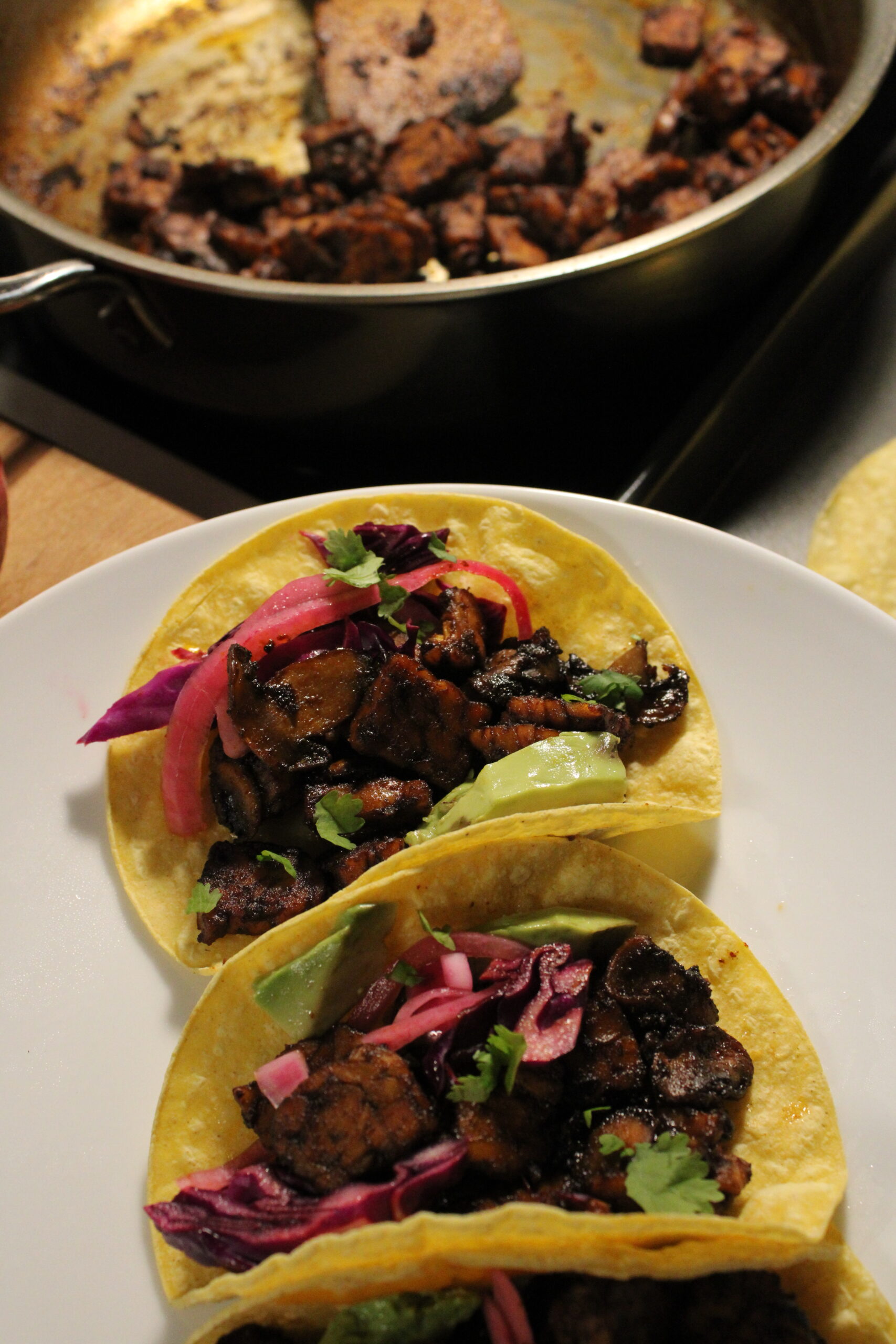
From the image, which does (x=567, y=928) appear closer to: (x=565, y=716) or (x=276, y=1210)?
(x=565, y=716)

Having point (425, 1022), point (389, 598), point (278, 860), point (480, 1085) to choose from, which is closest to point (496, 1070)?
point (480, 1085)

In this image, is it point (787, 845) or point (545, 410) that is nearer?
point (787, 845)

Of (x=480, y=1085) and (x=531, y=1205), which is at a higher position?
(x=531, y=1205)

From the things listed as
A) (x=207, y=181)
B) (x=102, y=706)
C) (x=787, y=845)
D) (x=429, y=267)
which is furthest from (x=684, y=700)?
(x=207, y=181)

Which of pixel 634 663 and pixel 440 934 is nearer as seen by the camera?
pixel 440 934

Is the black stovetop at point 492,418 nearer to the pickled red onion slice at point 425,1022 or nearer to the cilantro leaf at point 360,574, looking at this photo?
the cilantro leaf at point 360,574

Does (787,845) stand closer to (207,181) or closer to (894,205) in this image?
(894,205)

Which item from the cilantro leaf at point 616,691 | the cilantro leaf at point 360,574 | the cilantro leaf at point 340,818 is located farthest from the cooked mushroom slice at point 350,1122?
the cilantro leaf at point 360,574
